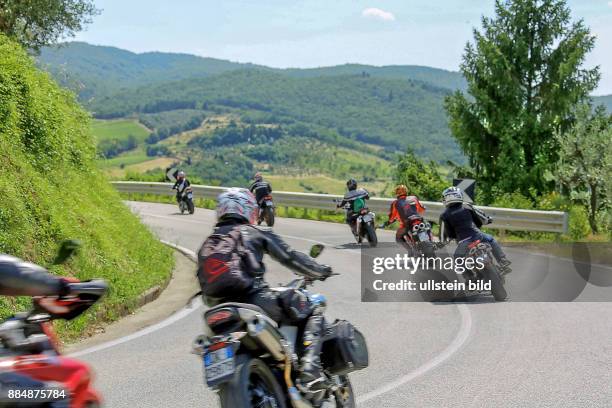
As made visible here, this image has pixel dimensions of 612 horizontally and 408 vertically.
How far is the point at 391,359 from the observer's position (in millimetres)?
8906

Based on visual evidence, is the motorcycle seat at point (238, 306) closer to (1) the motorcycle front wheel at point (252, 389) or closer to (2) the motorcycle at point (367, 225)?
(1) the motorcycle front wheel at point (252, 389)

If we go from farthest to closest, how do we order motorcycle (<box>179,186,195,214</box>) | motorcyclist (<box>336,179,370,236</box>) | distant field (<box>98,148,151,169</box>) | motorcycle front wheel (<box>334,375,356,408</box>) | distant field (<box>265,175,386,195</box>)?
distant field (<box>98,148,151,169</box>), distant field (<box>265,175,386,195</box>), motorcycle (<box>179,186,195,214</box>), motorcyclist (<box>336,179,370,236</box>), motorcycle front wheel (<box>334,375,356,408</box>)

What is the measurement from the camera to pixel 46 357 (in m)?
4.09

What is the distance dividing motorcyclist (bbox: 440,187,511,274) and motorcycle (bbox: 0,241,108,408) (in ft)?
31.0

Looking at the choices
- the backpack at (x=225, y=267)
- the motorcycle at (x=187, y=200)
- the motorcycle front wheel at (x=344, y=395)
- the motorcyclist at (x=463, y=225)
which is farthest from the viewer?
the motorcycle at (x=187, y=200)

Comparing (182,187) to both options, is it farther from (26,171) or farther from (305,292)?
(305,292)

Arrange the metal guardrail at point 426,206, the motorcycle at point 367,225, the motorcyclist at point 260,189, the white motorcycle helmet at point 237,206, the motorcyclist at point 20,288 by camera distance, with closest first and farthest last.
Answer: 1. the motorcyclist at point 20,288
2. the white motorcycle helmet at point 237,206
3. the motorcycle at point 367,225
4. the metal guardrail at point 426,206
5. the motorcyclist at point 260,189

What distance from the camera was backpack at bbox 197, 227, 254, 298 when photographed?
5.59 meters

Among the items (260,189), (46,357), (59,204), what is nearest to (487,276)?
(59,204)

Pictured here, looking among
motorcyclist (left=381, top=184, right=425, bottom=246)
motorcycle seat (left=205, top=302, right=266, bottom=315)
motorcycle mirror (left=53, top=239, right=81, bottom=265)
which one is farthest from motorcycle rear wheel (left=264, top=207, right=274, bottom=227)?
motorcycle mirror (left=53, top=239, right=81, bottom=265)

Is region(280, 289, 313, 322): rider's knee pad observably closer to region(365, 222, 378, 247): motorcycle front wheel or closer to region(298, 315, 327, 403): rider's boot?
region(298, 315, 327, 403): rider's boot

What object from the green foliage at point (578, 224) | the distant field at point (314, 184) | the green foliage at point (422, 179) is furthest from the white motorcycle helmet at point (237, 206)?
the distant field at point (314, 184)

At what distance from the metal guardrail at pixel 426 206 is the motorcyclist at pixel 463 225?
8.37 meters

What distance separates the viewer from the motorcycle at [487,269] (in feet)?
42.8
